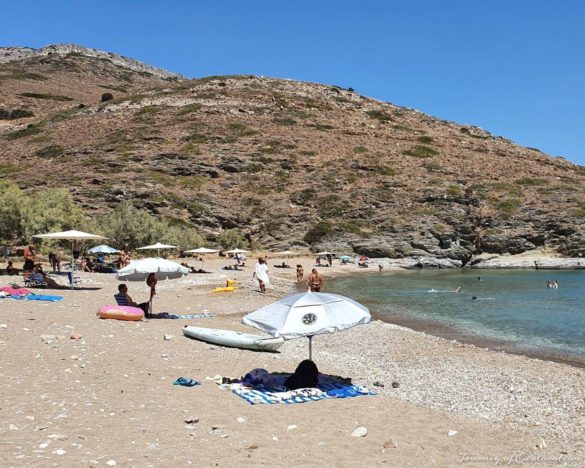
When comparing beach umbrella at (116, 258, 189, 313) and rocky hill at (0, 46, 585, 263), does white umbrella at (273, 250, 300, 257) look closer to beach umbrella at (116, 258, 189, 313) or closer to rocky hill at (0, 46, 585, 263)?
rocky hill at (0, 46, 585, 263)

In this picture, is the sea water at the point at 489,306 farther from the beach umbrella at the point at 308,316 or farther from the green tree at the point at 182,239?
the green tree at the point at 182,239

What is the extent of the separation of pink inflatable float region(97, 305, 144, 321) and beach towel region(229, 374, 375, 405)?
24.7 ft

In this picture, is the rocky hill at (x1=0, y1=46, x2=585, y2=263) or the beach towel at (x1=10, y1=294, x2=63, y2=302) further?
the rocky hill at (x1=0, y1=46, x2=585, y2=263)

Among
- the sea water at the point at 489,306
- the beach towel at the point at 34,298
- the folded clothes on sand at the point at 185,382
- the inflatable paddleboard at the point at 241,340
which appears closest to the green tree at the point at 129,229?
the sea water at the point at 489,306

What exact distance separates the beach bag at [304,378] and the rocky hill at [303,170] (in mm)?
52222

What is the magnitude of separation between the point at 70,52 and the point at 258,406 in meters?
192

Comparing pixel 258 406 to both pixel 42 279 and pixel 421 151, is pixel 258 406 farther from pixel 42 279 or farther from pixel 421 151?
pixel 421 151

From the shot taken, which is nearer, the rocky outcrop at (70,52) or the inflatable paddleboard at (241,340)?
the inflatable paddleboard at (241,340)

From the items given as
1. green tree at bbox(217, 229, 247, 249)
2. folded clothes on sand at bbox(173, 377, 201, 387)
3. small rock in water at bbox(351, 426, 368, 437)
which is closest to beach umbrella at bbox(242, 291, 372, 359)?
folded clothes on sand at bbox(173, 377, 201, 387)

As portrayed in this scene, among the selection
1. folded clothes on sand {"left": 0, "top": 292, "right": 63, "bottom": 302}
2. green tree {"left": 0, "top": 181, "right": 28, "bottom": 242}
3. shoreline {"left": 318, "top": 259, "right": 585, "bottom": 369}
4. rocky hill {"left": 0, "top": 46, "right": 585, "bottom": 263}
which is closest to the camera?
shoreline {"left": 318, "top": 259, "right": 585, "bottom": 369}

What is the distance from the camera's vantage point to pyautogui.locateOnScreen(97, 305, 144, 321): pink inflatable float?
53.1 feet

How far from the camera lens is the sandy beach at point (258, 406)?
6.77 metres

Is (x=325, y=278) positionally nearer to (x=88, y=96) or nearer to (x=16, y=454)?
(x=16, y=454)

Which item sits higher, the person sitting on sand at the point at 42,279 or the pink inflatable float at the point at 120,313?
the person sitting on sand at the point at 42,279
